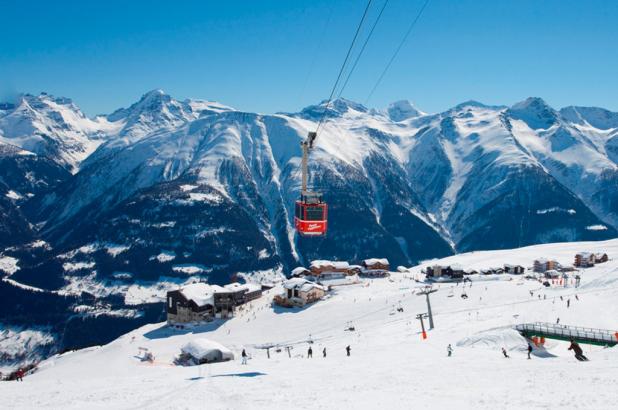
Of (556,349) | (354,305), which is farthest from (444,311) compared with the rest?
(556,349)

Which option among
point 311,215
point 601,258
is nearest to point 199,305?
point 311,215

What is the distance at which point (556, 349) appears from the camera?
52781 millimetres

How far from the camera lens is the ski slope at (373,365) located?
92.3 ft

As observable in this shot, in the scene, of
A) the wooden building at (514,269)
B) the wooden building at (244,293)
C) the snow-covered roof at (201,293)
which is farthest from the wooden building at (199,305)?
the wooden building at (514,269)

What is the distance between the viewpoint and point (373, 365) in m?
39.8

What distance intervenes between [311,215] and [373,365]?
52.1 ft

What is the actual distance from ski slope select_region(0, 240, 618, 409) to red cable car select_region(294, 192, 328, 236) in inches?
479

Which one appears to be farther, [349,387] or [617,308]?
[617,308]

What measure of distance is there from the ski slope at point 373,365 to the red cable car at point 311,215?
12.2 meters

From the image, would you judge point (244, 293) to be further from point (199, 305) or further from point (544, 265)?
point (544, 265)

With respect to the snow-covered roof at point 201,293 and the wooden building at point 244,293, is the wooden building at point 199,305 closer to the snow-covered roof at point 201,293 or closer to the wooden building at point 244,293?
the snow-covered roof at point 201,293

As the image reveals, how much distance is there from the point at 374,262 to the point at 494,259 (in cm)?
3692

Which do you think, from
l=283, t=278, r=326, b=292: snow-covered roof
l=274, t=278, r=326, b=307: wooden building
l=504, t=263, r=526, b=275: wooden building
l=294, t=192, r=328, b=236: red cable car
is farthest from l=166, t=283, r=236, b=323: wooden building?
l=504, t=263, r=526, b=275: wooden building

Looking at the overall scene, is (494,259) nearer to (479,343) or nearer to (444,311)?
(444,311)
